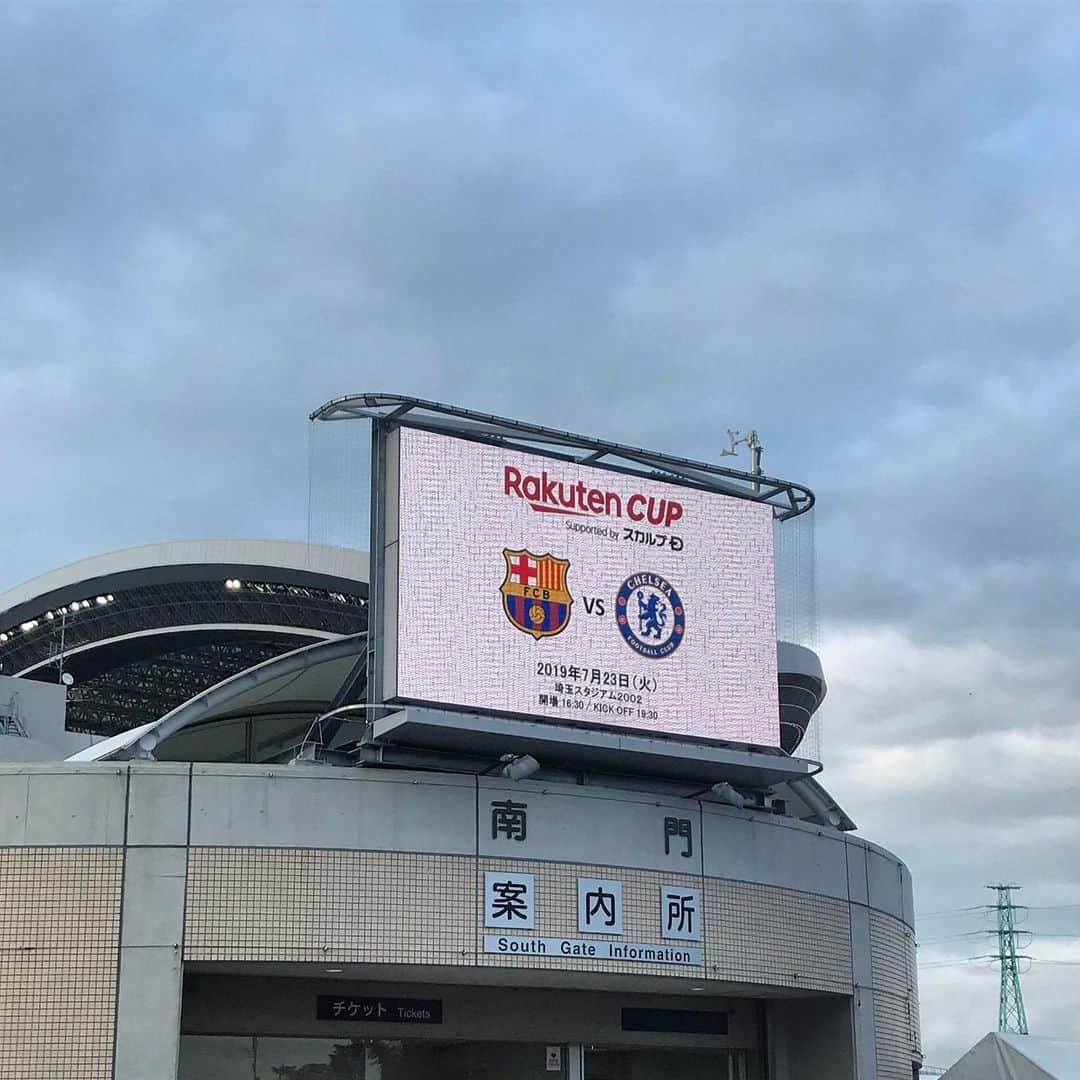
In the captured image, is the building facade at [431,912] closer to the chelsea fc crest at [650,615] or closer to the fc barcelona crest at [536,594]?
the chelsea fc crest at [650,615]

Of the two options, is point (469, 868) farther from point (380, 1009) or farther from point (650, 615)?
point (650, 615)

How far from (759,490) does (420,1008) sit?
1002 cm

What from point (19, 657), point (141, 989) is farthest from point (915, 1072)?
point (19, 657)

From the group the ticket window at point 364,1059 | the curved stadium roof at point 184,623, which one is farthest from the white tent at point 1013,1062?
the curved stadium roof at point 184,623

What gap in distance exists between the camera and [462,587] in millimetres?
25094

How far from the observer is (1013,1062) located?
18.0 metres

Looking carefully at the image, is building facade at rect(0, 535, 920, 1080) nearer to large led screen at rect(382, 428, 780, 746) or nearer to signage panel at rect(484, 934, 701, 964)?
signage panel at rect(484, 934, 701, 964)

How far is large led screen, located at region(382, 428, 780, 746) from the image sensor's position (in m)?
24.8

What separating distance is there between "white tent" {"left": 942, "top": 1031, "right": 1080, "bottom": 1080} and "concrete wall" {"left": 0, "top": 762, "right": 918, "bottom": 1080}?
7339 millimetres

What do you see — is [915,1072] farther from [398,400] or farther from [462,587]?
[398,400]

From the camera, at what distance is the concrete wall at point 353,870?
894 inches

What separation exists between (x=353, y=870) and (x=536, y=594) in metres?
4.89

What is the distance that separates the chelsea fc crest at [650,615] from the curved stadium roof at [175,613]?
17378mm

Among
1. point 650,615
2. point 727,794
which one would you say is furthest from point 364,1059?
point 650,615
